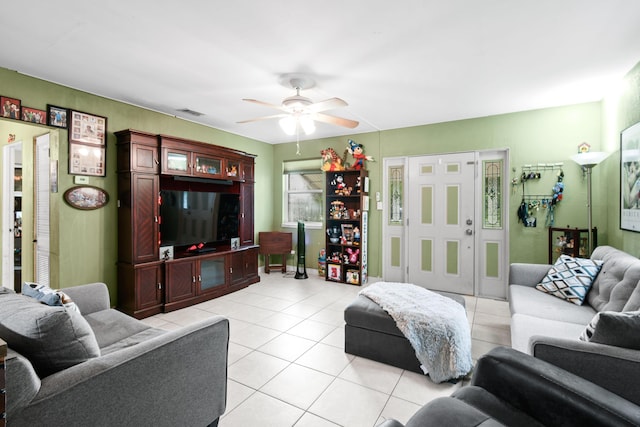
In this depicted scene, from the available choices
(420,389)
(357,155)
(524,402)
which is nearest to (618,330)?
(524,402)

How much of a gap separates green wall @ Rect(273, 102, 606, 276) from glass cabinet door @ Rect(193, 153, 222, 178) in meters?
2.71

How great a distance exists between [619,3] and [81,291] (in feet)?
14.2

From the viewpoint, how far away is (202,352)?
5.34 ft

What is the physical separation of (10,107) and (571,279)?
544 centimetres

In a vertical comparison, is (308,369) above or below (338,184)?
below

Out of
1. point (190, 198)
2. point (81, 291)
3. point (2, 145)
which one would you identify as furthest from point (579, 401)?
point (2, 145)

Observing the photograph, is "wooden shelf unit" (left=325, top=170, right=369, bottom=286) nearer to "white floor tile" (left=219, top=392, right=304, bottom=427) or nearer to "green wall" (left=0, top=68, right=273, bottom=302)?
"green wall" (left=0, top=68, right=273, bottom=302)

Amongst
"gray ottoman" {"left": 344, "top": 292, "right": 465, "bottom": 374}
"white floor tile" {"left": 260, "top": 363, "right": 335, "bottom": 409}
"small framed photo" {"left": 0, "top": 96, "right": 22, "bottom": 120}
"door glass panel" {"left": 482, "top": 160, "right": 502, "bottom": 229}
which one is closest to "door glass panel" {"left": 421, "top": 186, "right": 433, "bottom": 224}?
"door glass panel" {"left": 482, "top": 160, "right": 502, "bottom": 229}

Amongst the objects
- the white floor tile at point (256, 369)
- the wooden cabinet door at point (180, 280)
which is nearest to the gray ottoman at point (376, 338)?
the white floor tile at point (256, 369)

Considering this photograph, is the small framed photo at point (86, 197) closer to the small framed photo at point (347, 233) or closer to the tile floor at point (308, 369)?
the tile floor at point (308, 369)

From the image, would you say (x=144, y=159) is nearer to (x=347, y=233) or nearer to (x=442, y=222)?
(x=347, y=233)

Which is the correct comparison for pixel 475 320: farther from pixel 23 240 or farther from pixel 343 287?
pixel 23 240

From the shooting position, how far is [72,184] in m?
3.32

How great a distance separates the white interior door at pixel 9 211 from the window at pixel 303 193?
392cm
